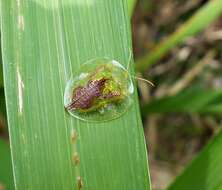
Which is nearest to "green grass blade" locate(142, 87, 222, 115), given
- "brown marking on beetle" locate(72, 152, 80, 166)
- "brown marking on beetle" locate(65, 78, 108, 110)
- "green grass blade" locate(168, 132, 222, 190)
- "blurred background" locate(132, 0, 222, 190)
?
"blurred background" locate(132, 0, 222, 190)

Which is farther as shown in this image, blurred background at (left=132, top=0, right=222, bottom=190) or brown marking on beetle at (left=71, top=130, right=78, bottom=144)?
blurred background at (left=132, top=0, right=222, bottom=190)

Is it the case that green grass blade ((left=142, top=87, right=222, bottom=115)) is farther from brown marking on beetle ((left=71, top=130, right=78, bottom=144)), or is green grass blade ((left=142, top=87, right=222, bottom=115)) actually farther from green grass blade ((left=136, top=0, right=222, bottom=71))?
brown marking on beetle ((left=71, top=130, right=78, bottom=144))

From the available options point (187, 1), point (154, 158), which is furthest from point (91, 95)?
point (187, 1)

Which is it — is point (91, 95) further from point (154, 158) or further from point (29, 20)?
point (154, 158)

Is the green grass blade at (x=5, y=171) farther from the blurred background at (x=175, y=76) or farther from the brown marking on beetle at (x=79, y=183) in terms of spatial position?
the blurred background at (x=175, y=76)

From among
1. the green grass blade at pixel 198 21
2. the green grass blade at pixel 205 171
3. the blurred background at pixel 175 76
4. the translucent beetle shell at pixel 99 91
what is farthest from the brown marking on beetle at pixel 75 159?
the blurred background at pixel 175 76

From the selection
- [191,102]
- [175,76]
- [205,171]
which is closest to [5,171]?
[205,171]
